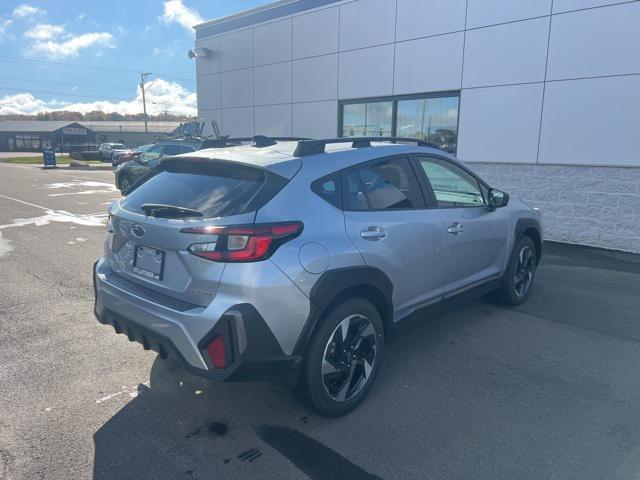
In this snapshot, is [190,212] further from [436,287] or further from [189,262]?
[436,287]

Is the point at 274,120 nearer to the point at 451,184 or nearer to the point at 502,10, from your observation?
the point at 502,10

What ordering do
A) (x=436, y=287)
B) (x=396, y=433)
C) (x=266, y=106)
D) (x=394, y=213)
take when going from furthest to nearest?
(x=266, y=106) < (x=436, y=287) < (x=394, y=213) < (x=396, y=433)

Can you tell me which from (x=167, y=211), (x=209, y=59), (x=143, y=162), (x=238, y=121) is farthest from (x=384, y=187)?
(x=209, y=59)

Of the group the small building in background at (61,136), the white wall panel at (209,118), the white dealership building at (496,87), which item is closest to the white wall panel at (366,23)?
the white dealership building at (496,87)

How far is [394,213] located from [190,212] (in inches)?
56.4

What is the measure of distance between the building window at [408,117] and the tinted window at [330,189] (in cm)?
750

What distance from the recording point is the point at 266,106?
44.1ft

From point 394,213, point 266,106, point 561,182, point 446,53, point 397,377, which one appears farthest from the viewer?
point 266,106

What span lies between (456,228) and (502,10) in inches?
267

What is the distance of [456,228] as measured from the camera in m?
3.94

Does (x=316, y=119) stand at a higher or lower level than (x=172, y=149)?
higher

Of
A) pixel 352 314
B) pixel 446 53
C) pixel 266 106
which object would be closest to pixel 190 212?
pixel 352 314

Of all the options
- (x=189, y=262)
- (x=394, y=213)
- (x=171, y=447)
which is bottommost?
(x=171, y=447)

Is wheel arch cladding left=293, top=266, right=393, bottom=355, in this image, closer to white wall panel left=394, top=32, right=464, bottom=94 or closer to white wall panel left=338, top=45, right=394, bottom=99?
white wall panel left=394, top=32, right=464, bottom=94
